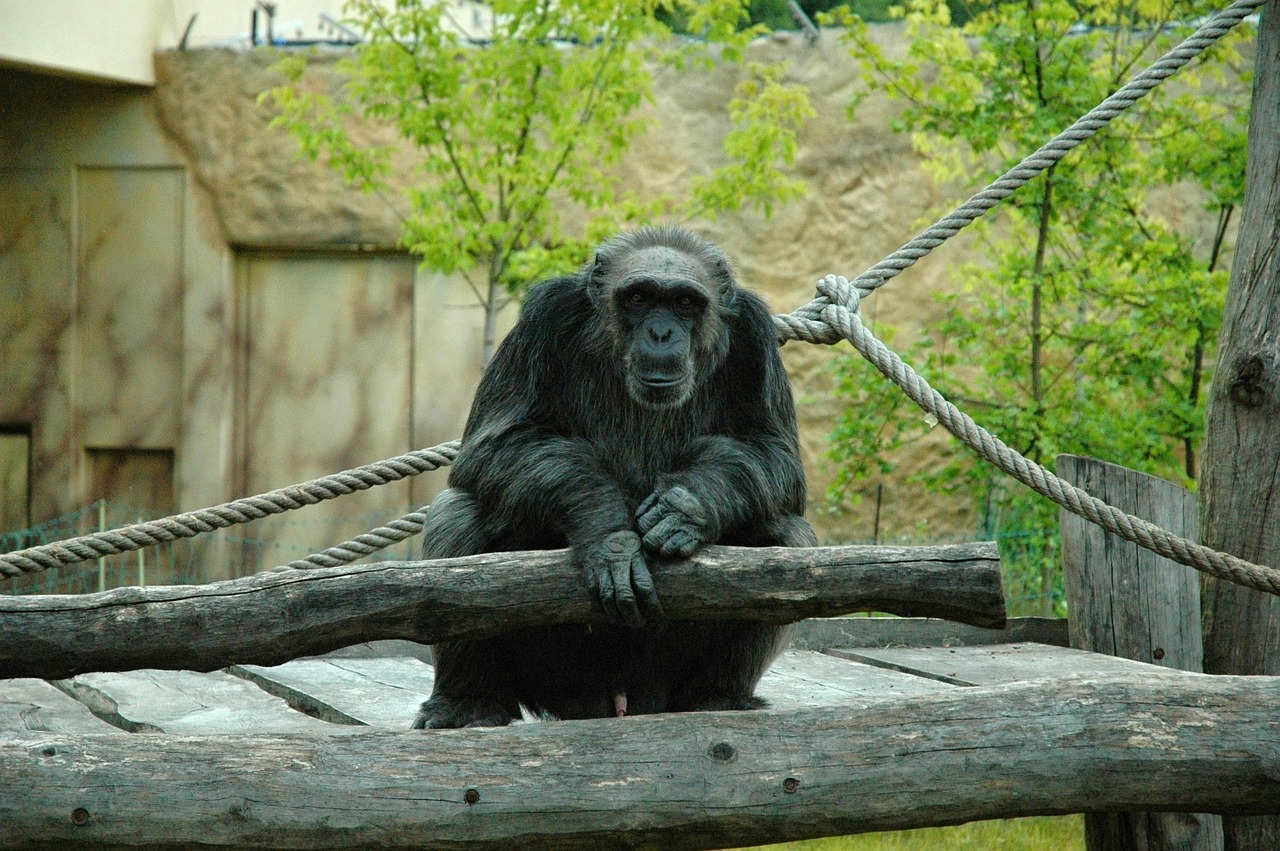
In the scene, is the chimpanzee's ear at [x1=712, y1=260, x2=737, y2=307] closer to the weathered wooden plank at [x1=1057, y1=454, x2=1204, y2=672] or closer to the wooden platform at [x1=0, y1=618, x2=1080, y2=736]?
the wooden platform at [x1=0, y1=618, x2=1080, y2=736]

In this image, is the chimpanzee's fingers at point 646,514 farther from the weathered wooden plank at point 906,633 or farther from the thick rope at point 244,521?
the weathered wooden plank at point 906,633

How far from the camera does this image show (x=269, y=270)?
12.3 m

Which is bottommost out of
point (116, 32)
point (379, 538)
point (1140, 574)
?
point (1140, 574)

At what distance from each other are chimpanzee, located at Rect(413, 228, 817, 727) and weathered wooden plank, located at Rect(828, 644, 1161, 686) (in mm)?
1169

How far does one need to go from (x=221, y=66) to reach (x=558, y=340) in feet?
28.7

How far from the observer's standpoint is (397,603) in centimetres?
338

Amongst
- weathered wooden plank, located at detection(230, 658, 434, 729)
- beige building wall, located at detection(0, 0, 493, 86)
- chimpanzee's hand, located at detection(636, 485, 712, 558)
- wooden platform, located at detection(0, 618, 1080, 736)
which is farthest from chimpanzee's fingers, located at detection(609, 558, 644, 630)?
beige building wall, located at detection(0, 0, 493, 86)

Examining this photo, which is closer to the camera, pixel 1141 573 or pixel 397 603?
pixel 397 603

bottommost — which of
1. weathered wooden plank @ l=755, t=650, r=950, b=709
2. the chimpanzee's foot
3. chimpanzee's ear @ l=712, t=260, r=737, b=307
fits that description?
weathered wooden plank @ l=755, t=650, r=950, b=709

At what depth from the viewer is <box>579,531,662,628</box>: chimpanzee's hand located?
3426 mm

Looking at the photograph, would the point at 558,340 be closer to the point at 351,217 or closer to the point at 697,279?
the point at 697,279

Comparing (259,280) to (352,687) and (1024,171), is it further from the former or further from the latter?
(1024,171)

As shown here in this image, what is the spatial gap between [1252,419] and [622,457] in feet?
7.67

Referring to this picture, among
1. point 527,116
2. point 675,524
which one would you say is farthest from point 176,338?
point 675,524
